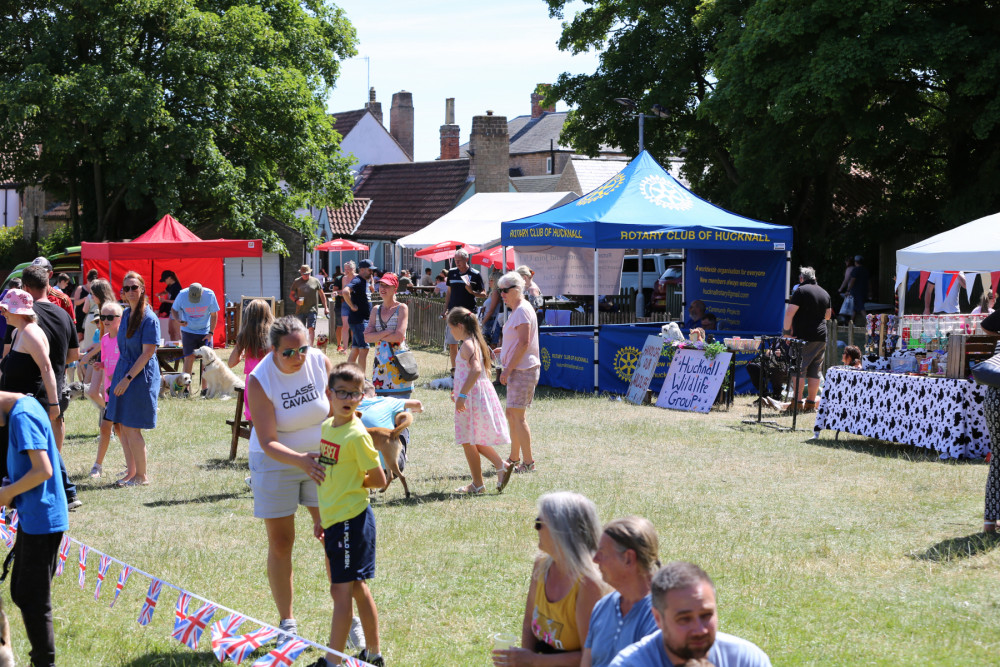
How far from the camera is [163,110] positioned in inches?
1025

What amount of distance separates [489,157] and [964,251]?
33738 millimetres

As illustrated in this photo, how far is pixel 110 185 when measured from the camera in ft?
91.1

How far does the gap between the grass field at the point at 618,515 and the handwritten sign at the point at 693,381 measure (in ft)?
6.45

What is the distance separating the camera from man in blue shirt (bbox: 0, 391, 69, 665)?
15.0ft

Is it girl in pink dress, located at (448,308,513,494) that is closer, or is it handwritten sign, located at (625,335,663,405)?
girl in pink dress, located at (448,308,513,494)

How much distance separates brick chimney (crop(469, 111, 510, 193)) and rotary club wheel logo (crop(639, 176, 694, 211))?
27.1m

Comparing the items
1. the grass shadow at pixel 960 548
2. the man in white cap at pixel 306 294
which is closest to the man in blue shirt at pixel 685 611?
the grass shadow at pixel 960 548

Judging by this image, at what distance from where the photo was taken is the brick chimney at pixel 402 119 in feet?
232

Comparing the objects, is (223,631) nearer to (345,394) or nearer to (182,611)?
(182,611)

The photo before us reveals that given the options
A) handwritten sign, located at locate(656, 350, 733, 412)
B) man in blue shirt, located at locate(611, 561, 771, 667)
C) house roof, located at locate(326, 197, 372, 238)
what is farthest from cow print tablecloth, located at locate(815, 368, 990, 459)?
house roof, located at locate(326, 197, 372, 238)

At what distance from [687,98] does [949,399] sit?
23.2 metres

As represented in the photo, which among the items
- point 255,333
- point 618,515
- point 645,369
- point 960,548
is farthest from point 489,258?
point 960,548

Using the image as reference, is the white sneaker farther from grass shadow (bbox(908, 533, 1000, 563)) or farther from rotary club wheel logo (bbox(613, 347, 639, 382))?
rotary club wheel logo (bbox(613, 347, 639, 382))

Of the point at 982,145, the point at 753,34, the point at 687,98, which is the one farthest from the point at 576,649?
the point at 687,98
